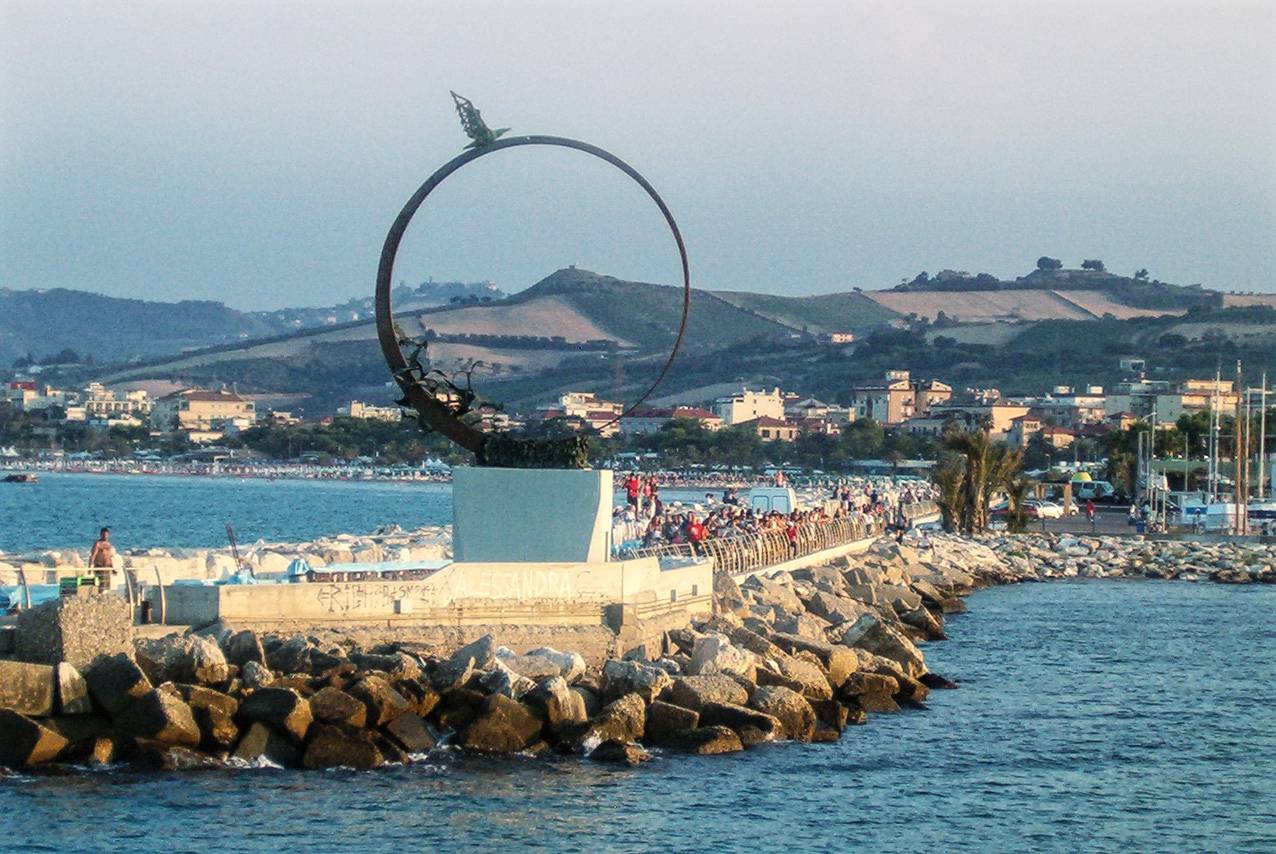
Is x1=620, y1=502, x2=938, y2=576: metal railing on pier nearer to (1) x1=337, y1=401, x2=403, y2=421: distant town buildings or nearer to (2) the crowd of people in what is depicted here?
(2) the crowd of people

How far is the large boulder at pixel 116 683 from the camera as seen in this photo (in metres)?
19.9

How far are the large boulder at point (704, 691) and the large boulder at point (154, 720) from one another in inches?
214

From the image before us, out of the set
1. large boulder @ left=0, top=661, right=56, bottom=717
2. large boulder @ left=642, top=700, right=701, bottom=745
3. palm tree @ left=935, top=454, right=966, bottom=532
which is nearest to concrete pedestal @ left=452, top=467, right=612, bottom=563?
large boulder @ left=642, top=700, right=701, bottom=745

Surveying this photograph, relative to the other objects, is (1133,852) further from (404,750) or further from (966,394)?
(966,394)

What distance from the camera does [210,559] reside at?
28766mm

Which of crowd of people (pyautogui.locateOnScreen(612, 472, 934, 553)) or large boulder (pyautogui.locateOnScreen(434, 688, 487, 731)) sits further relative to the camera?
crowd of people (pyautogui.locateOnScreen(612, 472, 934, 553))

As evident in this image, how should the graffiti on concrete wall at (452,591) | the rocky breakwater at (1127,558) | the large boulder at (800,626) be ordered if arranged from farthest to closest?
1. the rocky breakwater at (1127,558)
2. the large boulder at (800,626)
3. the graffiti on concrete wall at (452,591)

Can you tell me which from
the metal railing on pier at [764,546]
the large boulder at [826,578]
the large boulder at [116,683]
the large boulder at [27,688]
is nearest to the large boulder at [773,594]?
the metal railing on pier at [764,546]

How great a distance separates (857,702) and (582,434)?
4.79 meters

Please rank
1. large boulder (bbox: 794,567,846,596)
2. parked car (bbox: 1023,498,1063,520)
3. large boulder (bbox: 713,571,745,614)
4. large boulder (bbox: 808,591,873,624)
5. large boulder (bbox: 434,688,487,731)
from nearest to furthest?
large boulder (bbox: 434,688,487,731) → large boulder (bbox: 713,571,745,614) → large boulder (bbox: 808,591,873,624) → large boulder (bbox: 794,567,846,596) → parked car (bbox: 1023,498,1063,520)

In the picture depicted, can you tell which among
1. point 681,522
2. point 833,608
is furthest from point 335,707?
point 681,522

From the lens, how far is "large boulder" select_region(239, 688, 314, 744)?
20.1 m

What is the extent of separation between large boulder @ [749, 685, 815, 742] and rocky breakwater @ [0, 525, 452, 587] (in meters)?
6.39

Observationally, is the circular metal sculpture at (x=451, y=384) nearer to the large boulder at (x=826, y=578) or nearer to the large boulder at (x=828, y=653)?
the large boulder at (x=828, y=653)
